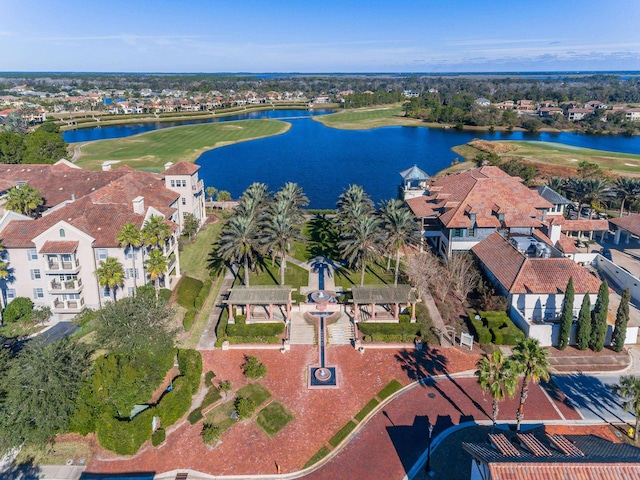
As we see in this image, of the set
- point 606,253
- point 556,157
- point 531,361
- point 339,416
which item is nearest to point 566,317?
point 531,361

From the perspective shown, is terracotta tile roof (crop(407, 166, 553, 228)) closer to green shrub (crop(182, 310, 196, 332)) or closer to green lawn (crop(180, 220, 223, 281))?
green lawn (crop(180, 220, 223, 281))

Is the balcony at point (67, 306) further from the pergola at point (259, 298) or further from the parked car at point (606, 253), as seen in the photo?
the parked car at point (606, 253)

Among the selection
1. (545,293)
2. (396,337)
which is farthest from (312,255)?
(545,293)

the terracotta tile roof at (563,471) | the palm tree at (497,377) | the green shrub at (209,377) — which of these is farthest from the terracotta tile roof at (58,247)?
the terracotta tile roof at (563,471)

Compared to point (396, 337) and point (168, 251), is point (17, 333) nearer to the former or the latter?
point (168, 251)

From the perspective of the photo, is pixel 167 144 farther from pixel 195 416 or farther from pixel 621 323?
pixel 621 323

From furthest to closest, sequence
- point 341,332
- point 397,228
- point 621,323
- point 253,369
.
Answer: point 397,228 < point 341,332 < point 621,323 < point 253,369

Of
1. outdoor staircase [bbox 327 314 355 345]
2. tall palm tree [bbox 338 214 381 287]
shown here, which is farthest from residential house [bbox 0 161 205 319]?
tall palm tree [bbox 338 214 381 287]
